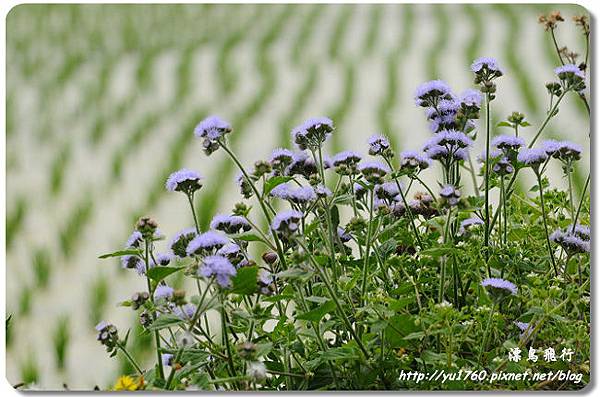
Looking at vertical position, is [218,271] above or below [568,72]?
below

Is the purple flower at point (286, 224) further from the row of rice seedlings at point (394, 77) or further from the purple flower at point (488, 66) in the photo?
the row of rice seedlings at point (394, 77)

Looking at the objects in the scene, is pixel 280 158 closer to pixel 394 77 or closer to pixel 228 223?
pixel 228 223

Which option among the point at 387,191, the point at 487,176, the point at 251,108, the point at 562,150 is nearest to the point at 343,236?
the point at 387,191

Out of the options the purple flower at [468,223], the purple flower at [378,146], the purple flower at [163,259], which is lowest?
the purple flower at [163,259]

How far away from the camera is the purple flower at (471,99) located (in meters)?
1.15

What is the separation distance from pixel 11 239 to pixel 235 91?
18.0 inches

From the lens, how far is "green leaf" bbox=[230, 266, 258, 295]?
0.96 meters

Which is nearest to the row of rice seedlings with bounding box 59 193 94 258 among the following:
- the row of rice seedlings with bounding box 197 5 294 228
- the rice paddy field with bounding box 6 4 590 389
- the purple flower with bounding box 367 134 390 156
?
the rice paddy field with bounding box 6 4 590 389

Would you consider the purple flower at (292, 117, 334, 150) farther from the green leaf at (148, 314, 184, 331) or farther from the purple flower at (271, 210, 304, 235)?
the green leaf at (148, 314, 184, 331)

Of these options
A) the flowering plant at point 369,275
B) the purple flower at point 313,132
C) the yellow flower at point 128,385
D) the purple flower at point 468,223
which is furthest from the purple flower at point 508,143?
the yellow flower at point 128,385

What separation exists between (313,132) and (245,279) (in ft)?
0.76

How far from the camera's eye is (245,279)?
960mm

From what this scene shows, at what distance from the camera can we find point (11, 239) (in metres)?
1.33

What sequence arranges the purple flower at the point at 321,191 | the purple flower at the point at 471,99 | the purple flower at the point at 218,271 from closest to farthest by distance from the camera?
the purple flower at the point at 218,271, the purple flower at the point at 321,191, the purple flower at the point at 471,99
